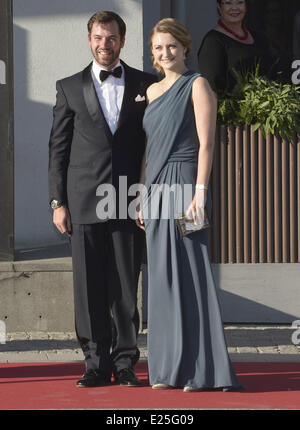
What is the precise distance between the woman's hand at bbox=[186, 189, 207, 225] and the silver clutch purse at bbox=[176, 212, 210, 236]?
2 centimetres

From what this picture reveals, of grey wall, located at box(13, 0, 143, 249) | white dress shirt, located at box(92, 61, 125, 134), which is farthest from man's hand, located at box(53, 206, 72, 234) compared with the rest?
grey wall, located at box(13, 0, 143, 249)

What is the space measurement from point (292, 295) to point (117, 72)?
3.25m

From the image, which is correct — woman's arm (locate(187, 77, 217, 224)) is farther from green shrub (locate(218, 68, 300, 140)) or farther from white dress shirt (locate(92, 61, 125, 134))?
green shrub (locate(218, 68, 300, 140))

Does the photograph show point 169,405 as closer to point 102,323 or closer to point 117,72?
point 102,323

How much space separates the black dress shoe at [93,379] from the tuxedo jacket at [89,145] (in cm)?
91

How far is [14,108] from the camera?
917cm

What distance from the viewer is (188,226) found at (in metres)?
6.52

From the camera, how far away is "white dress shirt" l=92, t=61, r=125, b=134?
6699 millimetres

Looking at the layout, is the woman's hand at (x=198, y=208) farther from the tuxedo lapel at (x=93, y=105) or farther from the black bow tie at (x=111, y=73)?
the black bow tie at (x=111, y=73)

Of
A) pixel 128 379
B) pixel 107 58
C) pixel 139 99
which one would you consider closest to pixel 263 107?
pixel 139 99

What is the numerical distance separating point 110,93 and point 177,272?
1171 millimetres

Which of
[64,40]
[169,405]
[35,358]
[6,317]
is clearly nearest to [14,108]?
[64,40]
